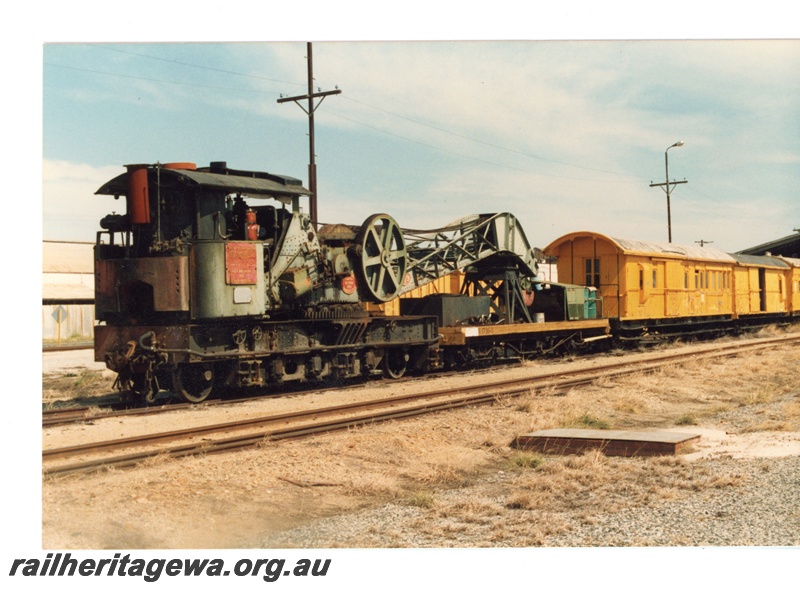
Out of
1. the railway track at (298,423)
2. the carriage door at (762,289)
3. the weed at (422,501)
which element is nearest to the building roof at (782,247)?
the carriage door at (762,289)

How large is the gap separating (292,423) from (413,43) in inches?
216

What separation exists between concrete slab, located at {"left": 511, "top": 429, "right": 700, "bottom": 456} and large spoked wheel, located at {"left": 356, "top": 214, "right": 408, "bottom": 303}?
5441 millimetres

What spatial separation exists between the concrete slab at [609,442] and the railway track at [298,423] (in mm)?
2382

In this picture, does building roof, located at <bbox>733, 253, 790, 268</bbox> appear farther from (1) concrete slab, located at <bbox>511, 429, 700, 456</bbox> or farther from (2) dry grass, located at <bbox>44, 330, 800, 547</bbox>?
(1) concrete slab, located at <bbox>511, 429, 700, 456</bbox>

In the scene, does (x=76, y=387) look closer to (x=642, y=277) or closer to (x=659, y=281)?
(x=642, y=277)

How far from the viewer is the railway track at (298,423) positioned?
28.1ft

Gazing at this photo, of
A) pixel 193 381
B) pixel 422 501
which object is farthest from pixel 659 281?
pixel 422 501

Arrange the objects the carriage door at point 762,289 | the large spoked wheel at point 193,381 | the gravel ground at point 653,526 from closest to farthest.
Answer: the gravel ground at point 653,526
the large spoked wheel at point 193,381
the carriage door at point 762,289

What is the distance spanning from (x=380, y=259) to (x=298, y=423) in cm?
473

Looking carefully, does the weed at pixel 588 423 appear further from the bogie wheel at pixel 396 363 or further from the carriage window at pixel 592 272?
the carriage window at pixel 592 272

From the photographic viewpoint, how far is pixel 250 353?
12.6m

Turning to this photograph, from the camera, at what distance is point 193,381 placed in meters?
12.6

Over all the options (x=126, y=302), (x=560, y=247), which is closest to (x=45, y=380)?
(x=126, y=302)

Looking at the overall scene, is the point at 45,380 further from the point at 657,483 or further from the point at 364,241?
the point at 657,483
